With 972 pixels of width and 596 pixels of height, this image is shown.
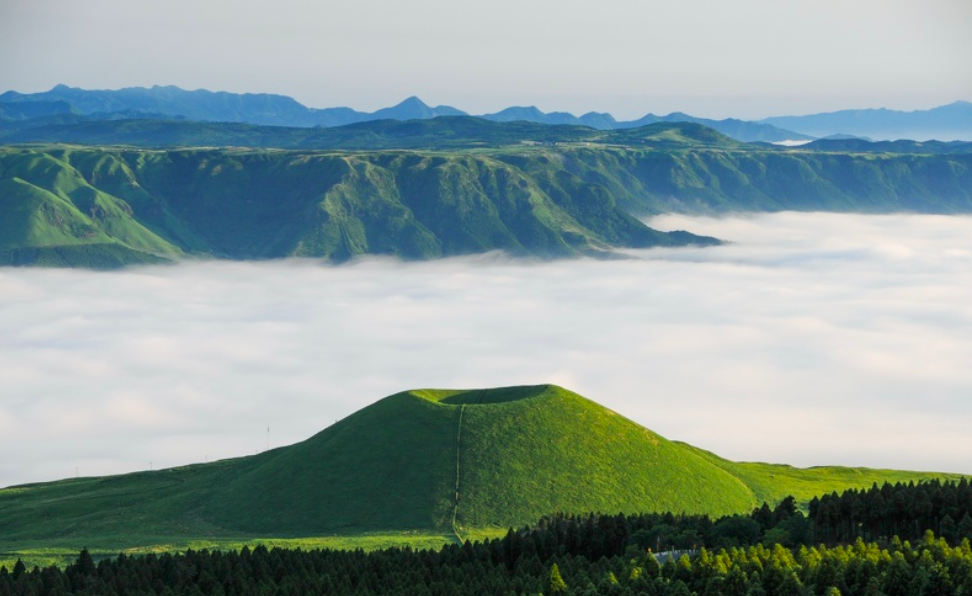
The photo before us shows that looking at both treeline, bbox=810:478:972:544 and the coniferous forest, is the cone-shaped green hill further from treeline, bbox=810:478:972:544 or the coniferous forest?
treeline, bbox=810:478:972:544

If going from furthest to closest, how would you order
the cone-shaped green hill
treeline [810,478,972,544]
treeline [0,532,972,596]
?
the cone-shaped green hill, treeline [810,478,972,544], treeline [0,532,972,596]

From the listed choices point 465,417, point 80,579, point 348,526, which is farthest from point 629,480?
point 80,579

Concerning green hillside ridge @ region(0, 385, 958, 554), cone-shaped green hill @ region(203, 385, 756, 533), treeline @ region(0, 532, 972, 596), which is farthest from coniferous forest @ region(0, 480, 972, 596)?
cone-shaped green hill @ region(203, 385, 756, 533)

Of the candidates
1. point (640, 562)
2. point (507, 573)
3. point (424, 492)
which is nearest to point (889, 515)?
point (640, 562)

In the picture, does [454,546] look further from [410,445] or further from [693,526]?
[410,445]

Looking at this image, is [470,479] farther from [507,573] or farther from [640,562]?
[640,562]
